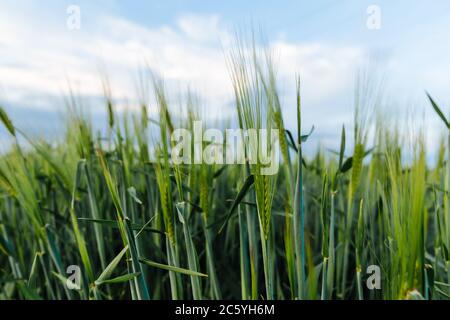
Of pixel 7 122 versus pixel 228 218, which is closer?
pixel 228 218

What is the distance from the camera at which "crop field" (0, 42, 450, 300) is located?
61cm

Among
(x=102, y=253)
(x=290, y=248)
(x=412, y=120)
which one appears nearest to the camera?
(x=290, y=248)

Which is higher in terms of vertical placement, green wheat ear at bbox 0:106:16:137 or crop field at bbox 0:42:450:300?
green wheat ear at bbox 0:106:16:137

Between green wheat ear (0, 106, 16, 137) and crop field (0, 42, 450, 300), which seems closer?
crop field (0, 42, 450, 300)

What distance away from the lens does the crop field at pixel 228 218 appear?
0.61m

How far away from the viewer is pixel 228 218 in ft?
2.28

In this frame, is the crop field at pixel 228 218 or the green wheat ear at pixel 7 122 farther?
the green wheat ear at pixel 7 122

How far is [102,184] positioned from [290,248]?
0.72 metres

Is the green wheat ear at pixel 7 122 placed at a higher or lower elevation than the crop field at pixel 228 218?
higher

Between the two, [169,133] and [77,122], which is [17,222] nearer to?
[77,122]

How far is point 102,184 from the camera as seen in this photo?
1154 millimetres
